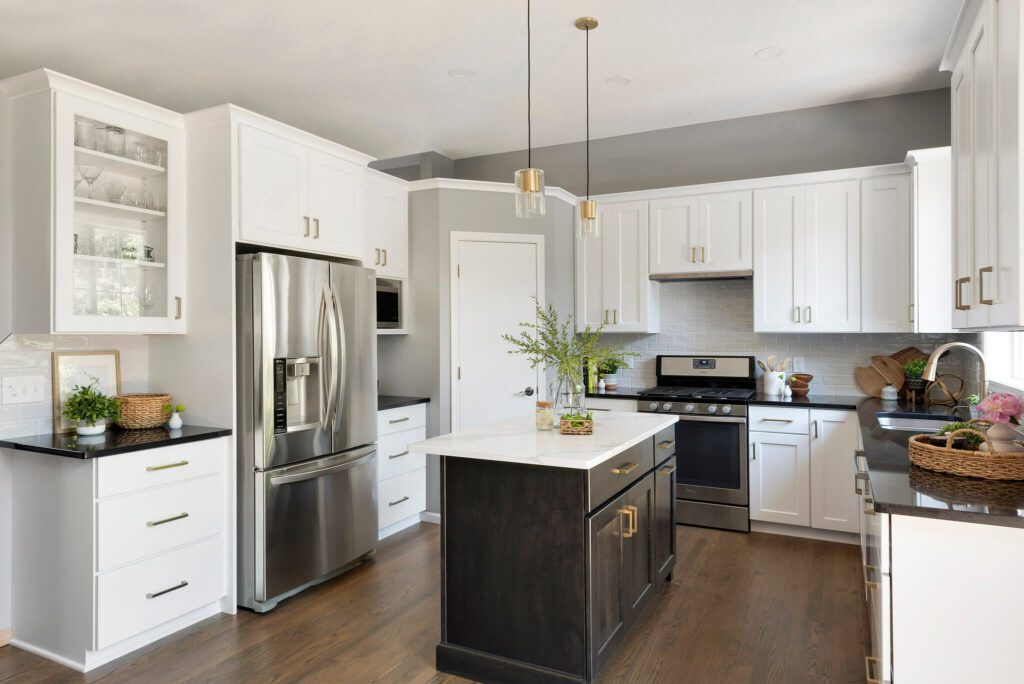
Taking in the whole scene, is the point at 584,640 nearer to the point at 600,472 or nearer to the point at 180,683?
the point at 600,472

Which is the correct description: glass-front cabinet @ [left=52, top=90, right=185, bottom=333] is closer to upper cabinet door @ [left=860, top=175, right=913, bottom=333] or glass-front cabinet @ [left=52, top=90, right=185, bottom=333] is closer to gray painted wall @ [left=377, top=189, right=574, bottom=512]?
gray painted wall @ [left=377, top=189, right=574, bottom=512]

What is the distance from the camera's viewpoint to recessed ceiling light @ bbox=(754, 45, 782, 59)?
11.7 ft

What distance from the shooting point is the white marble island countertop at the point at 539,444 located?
7.60ft

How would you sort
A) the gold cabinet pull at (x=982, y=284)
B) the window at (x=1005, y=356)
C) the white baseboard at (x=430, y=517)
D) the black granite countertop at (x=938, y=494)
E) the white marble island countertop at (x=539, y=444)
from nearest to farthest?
the black granite countertop at (x=938, y=494) < the gold cabinet pull at (x=982, y=284) < the white marble island countertop at (x=539, y=444) < the window at (x=1005, y=356) < the white baseboard at (x=430, y=517)

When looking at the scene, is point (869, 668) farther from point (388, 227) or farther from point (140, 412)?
point (388, 227)

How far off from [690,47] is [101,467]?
346 cm

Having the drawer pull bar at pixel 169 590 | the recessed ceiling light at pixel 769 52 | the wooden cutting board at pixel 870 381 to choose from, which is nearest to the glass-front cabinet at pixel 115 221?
the drawer pull bar at pixel 169 590

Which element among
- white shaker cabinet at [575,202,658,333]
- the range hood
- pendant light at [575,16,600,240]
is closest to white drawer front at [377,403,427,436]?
white shaker cabinet at [575,202,658,333]

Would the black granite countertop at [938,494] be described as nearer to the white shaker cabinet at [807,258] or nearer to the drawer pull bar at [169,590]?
the white shaker cabinet at [807,258]

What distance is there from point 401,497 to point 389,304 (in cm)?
131

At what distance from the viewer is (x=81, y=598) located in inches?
106

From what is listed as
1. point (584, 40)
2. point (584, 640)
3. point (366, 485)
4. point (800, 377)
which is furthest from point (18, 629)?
point (800, 377)

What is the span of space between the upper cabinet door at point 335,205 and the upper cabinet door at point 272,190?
60 mm

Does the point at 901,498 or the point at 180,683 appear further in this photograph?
the point at 180,683
